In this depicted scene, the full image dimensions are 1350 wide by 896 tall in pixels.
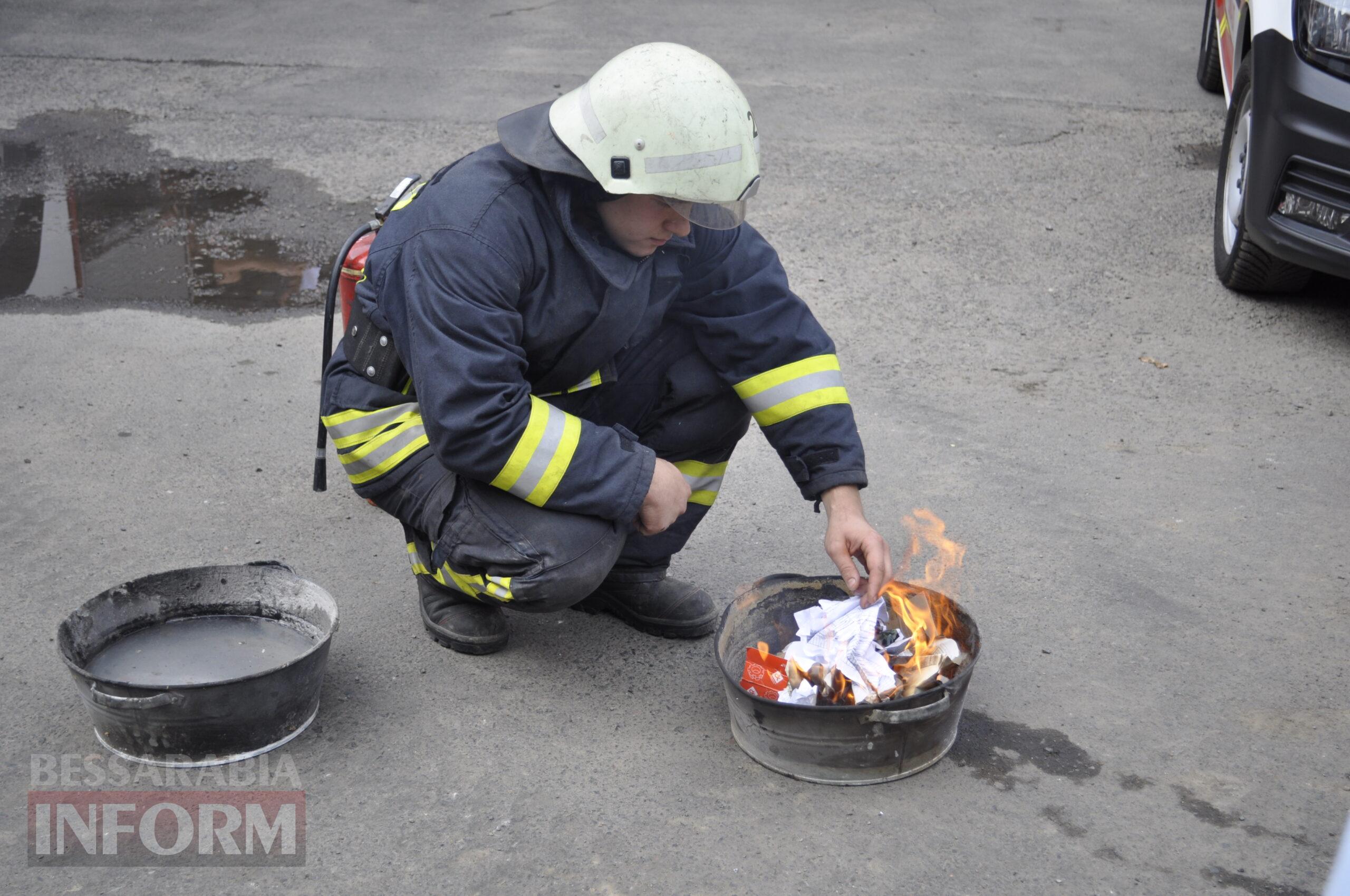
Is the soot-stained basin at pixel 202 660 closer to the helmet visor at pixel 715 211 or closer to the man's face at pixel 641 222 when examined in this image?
the man's face at pixel 641 222

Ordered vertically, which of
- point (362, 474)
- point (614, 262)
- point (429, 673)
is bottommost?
point (429, 673)

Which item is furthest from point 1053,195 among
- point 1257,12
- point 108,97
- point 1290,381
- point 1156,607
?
point 108,97

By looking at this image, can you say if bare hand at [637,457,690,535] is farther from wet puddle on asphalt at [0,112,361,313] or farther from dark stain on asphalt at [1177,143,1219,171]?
dark stain on asphalt at [1177,143,1219,171]

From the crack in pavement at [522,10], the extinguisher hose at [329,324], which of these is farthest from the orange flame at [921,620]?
the crack in pavement at [522,10]

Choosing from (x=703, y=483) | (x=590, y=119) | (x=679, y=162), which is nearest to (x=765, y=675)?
(x=703, y=483)

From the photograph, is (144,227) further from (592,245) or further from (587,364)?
(592,245)

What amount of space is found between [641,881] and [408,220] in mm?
1436

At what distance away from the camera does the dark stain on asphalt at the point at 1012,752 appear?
8.79 feet

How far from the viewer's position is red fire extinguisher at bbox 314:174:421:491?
10.3ft

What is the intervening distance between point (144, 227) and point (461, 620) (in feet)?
12.5

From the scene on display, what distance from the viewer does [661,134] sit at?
8.18 feet

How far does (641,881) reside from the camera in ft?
7.71

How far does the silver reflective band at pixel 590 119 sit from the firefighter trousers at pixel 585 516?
23.7 inches

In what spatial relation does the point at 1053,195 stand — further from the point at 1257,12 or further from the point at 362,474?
the point at 362,474
